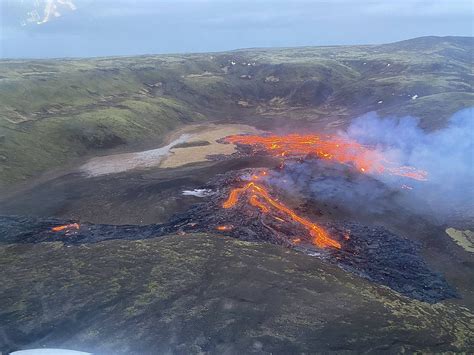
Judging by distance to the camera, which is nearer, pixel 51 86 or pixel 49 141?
pixel 49 141

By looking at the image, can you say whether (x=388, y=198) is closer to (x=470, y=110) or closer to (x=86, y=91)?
(x=470, y=110)

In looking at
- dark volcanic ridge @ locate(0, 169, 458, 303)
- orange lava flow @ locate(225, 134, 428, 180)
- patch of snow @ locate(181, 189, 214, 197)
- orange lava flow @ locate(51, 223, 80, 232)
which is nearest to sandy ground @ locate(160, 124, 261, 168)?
orange lava flow @ locate(225, 134, 428, 180)

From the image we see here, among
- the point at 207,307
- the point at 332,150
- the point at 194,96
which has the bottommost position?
the point at 332,150

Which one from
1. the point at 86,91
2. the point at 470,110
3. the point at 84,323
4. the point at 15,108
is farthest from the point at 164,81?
the point at 84,323

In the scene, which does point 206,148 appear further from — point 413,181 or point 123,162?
point 413,181

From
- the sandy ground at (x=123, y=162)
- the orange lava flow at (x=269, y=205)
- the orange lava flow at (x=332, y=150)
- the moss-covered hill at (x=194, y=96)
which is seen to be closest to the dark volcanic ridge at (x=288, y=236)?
the orange lava flow at (x=269, y=205)

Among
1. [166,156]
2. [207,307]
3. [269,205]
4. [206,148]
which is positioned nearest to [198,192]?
[269,205]

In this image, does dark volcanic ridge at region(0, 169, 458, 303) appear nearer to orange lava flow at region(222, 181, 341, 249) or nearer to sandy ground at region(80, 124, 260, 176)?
orange lava flow at region(222, 181, 341, 249)
